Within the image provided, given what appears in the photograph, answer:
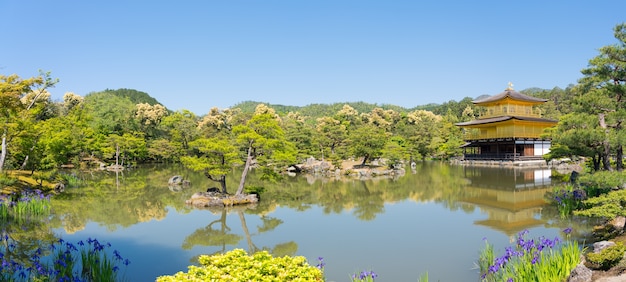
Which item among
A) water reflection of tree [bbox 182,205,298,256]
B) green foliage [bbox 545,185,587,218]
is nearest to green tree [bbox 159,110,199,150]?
water reflection of tree [bbox 182,205,298,256]

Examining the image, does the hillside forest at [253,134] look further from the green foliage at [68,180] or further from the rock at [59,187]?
the rock at [59,187]

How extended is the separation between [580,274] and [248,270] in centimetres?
384

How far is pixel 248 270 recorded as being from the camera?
12.7 feet

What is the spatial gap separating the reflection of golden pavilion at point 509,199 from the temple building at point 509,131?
35.2 feet

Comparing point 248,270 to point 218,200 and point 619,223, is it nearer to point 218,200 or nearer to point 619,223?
point 619,223

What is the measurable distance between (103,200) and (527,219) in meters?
14.1

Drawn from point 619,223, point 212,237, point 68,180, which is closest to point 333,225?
point 212,237

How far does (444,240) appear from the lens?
27.2 feet

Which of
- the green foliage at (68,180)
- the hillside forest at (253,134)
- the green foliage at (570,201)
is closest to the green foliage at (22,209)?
the hillside forest at (253,134)

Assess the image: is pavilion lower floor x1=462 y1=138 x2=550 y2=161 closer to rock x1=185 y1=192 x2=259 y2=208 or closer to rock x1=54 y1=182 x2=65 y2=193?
rock x1=185 y1=192 x2=259 y2=208

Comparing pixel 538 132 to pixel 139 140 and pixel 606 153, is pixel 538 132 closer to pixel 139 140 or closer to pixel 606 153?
pixel 606 153

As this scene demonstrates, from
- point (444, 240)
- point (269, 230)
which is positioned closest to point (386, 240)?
point (444, 240)

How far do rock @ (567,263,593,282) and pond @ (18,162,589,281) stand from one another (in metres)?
1.53

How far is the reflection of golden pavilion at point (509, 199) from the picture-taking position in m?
9.80
